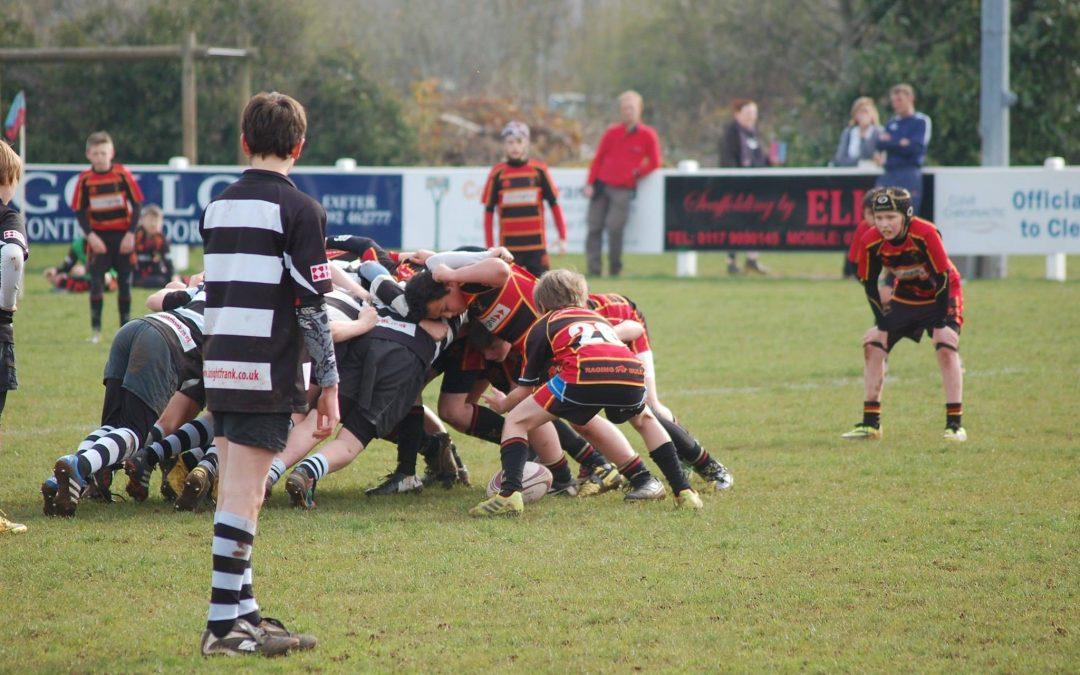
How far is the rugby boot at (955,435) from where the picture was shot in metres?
7.84

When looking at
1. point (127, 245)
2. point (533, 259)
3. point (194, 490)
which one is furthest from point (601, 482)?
point (127, 245)

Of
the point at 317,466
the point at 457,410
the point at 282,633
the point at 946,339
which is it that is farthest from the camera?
the point at 946,339

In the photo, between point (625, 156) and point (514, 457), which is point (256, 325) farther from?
point (625, 156)

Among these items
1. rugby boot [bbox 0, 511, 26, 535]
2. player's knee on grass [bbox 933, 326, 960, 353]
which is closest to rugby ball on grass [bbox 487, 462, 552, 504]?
rugby boot [bbox 0, 511, 26, 535]

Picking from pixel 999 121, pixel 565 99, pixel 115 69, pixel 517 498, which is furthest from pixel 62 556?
pixel 565 99

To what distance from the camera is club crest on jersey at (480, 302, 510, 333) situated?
6656mm

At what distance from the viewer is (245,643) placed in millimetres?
4230

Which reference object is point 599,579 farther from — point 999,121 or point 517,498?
point 999,121

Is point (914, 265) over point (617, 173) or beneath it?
beneath

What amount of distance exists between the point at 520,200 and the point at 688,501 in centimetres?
728

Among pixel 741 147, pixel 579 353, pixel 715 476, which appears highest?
pixel 741 147

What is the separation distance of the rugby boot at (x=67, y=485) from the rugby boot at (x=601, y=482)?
2.36m

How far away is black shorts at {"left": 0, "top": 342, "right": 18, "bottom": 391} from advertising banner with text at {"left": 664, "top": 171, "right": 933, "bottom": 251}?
12.4 metres

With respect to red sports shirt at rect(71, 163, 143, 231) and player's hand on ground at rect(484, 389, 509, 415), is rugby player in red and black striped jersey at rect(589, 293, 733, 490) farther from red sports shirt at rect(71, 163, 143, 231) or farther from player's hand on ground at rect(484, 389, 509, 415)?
red sports shirt at rect(71, 163, 143, 231)
